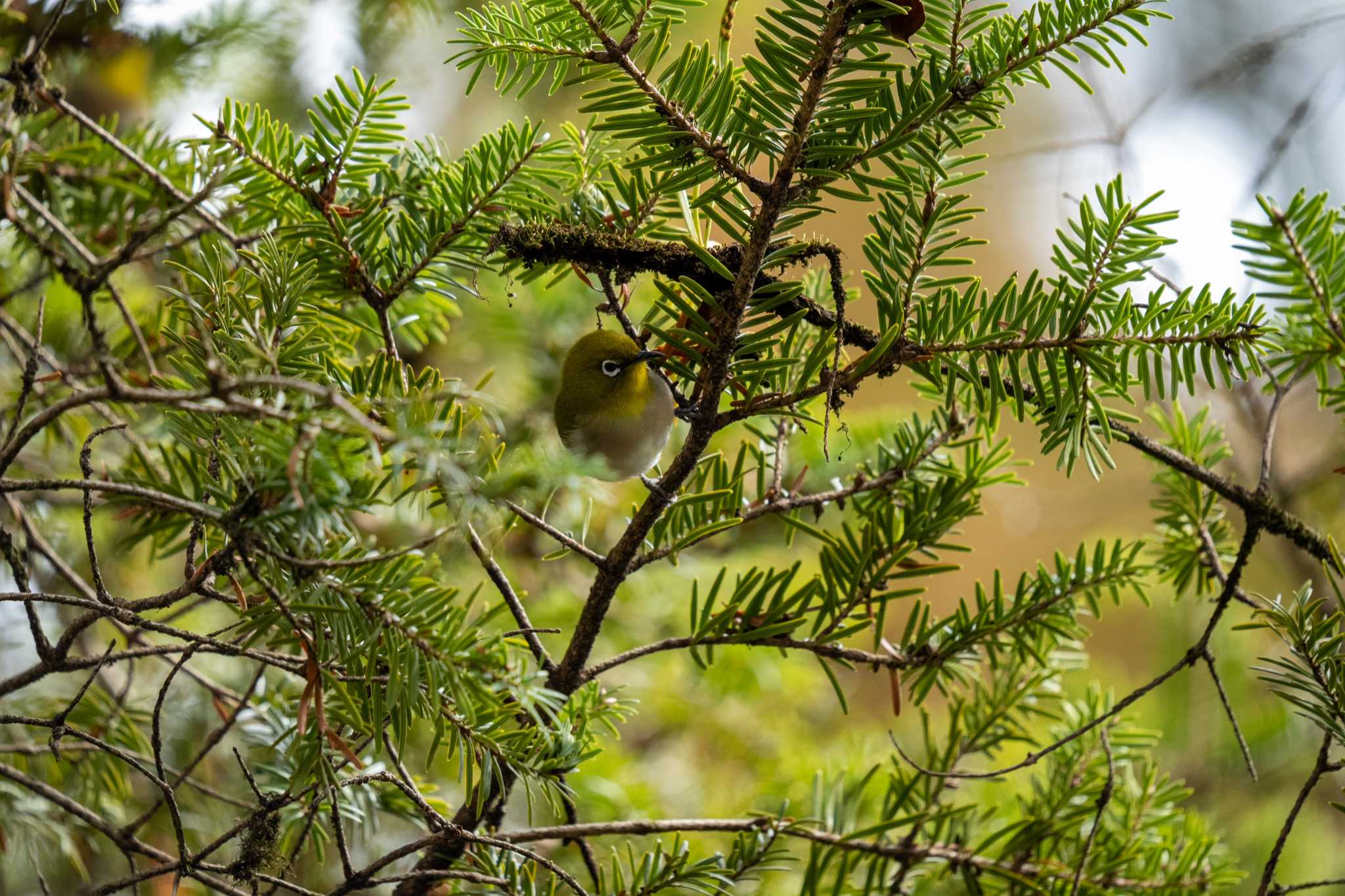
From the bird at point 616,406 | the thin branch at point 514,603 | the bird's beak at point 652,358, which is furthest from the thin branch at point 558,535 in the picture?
the bird at point 616,406

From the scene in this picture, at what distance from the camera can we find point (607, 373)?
116cm

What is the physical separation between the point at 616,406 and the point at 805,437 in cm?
29

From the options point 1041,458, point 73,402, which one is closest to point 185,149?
point 73,402

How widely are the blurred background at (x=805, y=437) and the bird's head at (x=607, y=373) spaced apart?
0.14m

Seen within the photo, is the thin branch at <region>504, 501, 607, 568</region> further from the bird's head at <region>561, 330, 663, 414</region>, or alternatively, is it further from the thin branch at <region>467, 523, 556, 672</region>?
the bird's head at <region>561, 330, 663, 414</region>

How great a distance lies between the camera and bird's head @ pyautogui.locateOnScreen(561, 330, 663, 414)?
44.6 inches

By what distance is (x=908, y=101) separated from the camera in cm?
53

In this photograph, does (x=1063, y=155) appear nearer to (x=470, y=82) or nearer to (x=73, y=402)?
(x=470, y=82)

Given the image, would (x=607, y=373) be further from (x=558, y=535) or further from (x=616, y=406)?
(x=558, y=535)

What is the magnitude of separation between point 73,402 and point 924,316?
0.45 m

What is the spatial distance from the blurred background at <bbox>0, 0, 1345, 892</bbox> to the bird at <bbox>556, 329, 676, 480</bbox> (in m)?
0.15

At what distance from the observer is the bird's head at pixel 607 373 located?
113 cm

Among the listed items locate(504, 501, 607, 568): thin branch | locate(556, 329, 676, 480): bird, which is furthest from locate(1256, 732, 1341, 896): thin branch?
locate(556, 329, 676, 480): bird

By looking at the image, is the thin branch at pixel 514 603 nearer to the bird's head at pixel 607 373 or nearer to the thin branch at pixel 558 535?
the thin branch at pixel 558 535
